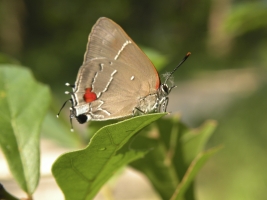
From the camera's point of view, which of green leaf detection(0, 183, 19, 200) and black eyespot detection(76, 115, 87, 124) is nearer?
green leaf detection(0, 183, 19, 200)

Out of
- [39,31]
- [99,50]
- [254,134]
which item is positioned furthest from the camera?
[39,31]

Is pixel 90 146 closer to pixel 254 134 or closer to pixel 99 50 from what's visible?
pixel 99 50

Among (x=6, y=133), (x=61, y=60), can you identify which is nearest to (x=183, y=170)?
(x=6, y=133)

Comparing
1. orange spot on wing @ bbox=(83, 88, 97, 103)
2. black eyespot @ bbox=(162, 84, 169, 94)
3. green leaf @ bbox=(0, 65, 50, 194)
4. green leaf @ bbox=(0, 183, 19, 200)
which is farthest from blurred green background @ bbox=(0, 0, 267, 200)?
green leaf @ bbox=(0, 183, 19, 200)

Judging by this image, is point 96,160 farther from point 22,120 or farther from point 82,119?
point 82,119

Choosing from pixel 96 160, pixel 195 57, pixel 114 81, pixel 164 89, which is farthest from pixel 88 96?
pixel 195 57

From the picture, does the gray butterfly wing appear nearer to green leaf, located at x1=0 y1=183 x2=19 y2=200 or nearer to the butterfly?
the butterfly

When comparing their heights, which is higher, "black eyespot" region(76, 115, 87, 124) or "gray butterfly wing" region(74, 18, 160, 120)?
"gray butterfly wing" region(74, 18, 160, 120)
